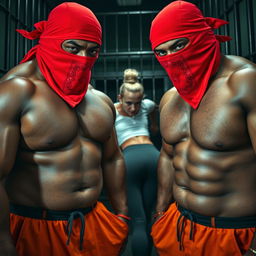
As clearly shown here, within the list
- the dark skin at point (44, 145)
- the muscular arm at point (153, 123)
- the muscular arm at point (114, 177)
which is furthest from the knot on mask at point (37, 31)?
the muscular arm at point (153, 123)

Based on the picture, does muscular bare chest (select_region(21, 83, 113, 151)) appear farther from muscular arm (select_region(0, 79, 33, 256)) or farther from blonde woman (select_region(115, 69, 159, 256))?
blonde woman (select_region(115, 69, 159, 256))

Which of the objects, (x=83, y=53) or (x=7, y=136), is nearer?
(x=7, y=136)

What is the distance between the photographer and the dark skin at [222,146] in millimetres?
979

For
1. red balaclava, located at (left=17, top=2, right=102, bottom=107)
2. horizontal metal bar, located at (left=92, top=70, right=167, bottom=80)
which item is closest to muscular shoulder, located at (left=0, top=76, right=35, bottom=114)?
red balaclava, located at (left=17, top=2, right=102, bottom=107)

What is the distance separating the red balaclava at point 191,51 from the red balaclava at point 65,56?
351 millimetres

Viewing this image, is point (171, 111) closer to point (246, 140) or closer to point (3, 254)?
point (246, 140)

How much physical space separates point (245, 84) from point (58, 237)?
982 mm

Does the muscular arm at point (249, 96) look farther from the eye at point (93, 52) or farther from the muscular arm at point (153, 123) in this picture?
the muscular arm at point (153, 123)

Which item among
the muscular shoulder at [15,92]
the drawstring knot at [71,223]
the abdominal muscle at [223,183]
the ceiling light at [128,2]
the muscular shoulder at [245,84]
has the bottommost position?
the drawstring knot at [71,223]

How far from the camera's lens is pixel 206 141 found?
1043mm

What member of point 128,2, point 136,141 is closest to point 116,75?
point 128,2

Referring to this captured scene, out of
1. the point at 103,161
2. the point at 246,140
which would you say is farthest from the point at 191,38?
the point at 103,161

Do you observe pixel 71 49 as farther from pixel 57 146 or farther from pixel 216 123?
pixel 216 123

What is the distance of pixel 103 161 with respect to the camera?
1.36 m
